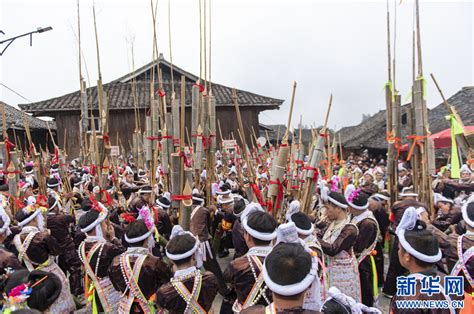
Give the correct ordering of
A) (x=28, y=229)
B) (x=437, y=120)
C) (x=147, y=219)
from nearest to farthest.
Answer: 1. (x=147, y=219)
2. (x=28, y=229)
3. (x=437, y=120)

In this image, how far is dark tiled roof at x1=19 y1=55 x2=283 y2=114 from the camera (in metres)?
Answer: 19.5

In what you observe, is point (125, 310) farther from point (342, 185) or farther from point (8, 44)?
point (8, 44)

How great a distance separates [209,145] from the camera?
591 centimetres

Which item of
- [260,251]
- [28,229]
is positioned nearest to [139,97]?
[28,229]

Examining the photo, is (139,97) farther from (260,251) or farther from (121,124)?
(260,251)

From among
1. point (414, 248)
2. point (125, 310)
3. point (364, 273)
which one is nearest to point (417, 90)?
point (364, 273)

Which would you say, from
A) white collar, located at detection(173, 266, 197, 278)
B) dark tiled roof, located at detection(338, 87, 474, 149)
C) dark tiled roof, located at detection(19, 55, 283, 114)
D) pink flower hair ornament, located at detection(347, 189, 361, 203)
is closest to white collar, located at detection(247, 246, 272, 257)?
white collar, located at detection(173, 266, 197, 278)

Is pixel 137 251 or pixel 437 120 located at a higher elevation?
pixel 437 120

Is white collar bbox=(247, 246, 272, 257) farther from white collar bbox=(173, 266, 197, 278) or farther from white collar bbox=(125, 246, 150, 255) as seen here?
white collar bbox=(125, 246, 150, 255)

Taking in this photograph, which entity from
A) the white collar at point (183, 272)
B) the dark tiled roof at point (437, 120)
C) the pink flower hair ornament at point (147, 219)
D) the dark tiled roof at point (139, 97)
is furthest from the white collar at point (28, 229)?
the dark tiled roof at point (139, 97)

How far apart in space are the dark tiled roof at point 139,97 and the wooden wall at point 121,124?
1.43ft

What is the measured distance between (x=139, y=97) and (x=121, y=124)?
180 centimetres

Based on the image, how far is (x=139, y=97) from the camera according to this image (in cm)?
2064

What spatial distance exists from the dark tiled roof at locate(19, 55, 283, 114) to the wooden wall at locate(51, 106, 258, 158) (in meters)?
0.44
